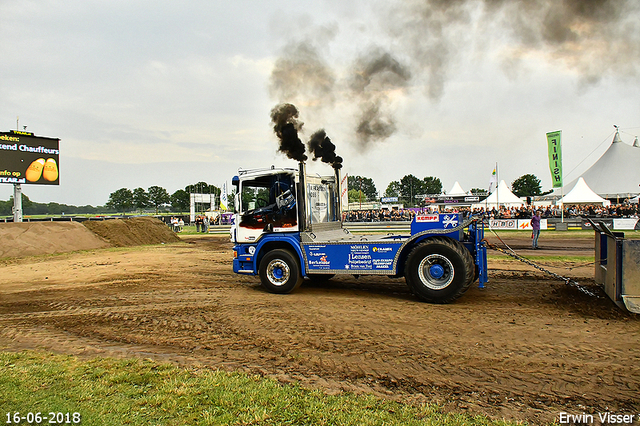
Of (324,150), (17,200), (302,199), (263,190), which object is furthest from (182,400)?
(17,200)

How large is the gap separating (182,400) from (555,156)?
30173 mm

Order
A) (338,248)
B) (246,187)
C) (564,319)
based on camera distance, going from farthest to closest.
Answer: (246,187), (338,248), (564,319)

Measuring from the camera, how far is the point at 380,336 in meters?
6.13

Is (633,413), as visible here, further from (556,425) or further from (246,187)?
(246,187)

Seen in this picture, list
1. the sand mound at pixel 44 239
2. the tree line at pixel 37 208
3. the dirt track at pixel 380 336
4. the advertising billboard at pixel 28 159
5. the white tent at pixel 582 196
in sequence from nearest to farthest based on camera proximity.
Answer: the dirt track at pixel 380 336, the sand mound at pixel 44 239, the advertising billboard at pixel 28 159, the white tent at pixel 582 196, the tree line at pixel 37 208

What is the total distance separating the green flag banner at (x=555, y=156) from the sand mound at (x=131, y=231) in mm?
27428

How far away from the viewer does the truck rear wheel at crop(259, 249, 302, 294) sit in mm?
9453

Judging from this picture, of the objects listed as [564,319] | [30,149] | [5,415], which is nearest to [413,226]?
[564,319]

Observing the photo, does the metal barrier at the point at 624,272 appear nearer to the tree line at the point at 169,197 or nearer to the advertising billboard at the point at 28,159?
the advertising billboard at the point at 28,159

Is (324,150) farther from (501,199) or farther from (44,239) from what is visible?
(501,199)

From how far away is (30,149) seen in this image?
25109 mm

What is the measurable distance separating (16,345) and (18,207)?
1013 inches

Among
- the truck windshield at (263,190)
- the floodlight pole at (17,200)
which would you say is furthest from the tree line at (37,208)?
the truck windshield at (263,190)

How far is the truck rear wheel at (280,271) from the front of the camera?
372 inches
